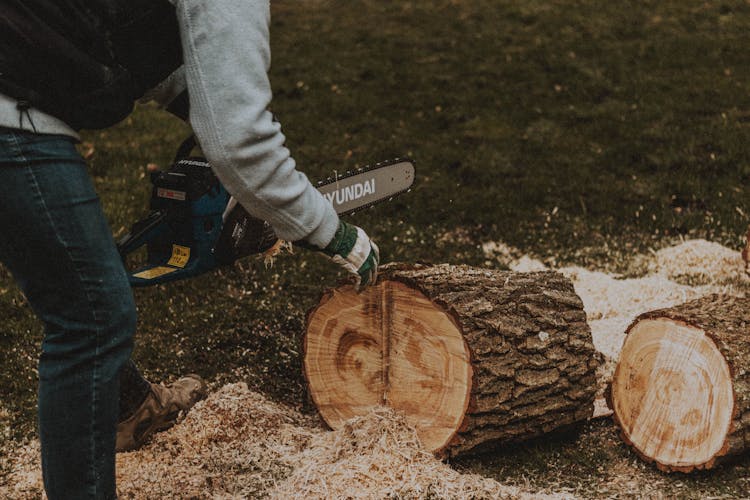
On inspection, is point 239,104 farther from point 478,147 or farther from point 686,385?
point 478,147

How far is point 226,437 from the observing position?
267 centimetres

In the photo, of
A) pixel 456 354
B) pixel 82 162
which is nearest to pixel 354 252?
pixel 456 354

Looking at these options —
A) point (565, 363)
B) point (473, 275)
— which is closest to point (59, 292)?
point (473, 275)

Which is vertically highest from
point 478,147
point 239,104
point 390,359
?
point 239,104

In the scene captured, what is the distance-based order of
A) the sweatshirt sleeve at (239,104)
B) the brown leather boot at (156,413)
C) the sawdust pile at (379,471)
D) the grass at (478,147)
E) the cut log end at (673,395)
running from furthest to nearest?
the grass at (478,147) < the brown leather boot at (156,413) < the cut log end at (673,395) < the sawdust pile at (379,471) < the sweatshirt sleeve at (239,104)

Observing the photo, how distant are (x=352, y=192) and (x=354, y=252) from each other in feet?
2.37

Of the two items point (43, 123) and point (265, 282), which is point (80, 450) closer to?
point (43, 123)

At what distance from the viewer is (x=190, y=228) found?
2502mm

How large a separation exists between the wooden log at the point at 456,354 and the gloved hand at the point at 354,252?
1.11 feet

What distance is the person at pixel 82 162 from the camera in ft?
5.20

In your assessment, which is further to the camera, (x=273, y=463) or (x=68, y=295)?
(x=273, y=463)

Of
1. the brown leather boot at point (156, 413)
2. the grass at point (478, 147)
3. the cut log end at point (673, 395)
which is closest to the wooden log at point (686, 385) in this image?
the cut log end at point (673, 395)

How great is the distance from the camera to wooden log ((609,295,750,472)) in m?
2.35

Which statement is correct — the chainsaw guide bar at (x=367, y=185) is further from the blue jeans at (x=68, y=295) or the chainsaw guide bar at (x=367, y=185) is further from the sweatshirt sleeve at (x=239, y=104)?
the blue jeans at (x=68, y=295)
